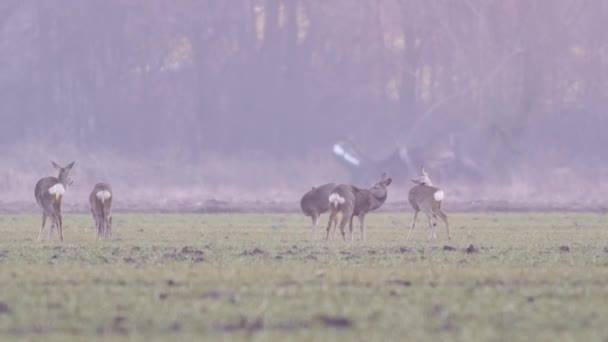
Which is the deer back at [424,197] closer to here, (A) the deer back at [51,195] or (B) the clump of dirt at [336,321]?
(A) the deer back at [51,195]

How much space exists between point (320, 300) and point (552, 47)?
9277 centimetres

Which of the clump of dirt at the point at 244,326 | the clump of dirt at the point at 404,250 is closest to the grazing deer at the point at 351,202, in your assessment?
the clump of dirt at the point at 404,250

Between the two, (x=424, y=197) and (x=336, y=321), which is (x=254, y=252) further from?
(x=336, y=321)

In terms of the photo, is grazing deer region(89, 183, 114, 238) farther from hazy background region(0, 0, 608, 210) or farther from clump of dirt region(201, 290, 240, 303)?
hazy background region(0, 0, 608, 210)

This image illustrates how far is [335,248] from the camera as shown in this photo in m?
28.8

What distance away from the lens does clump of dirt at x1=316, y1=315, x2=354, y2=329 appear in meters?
14.0

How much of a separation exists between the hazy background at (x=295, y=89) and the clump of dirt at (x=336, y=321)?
78.9 m

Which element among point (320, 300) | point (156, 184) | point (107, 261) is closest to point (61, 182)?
point (107, 261)

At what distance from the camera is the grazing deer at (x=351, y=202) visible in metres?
33.6

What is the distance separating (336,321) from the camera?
14.2m

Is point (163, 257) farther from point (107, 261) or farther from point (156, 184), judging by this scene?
point (156, 184)

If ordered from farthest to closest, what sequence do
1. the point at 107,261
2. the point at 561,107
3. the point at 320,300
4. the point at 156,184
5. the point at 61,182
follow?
the point at 561,107
the point at 156,184
the point at 61,182
the point at 107,261
the point at 320,300

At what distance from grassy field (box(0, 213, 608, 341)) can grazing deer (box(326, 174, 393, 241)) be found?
10.1ft

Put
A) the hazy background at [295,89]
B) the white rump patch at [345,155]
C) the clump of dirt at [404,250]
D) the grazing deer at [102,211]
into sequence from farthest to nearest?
1. the hazy background at [295,89]
2. the white rump patch at [345,155]
3. the grazing deer at [102,211]
4. the clump of dirt at [404,250]
